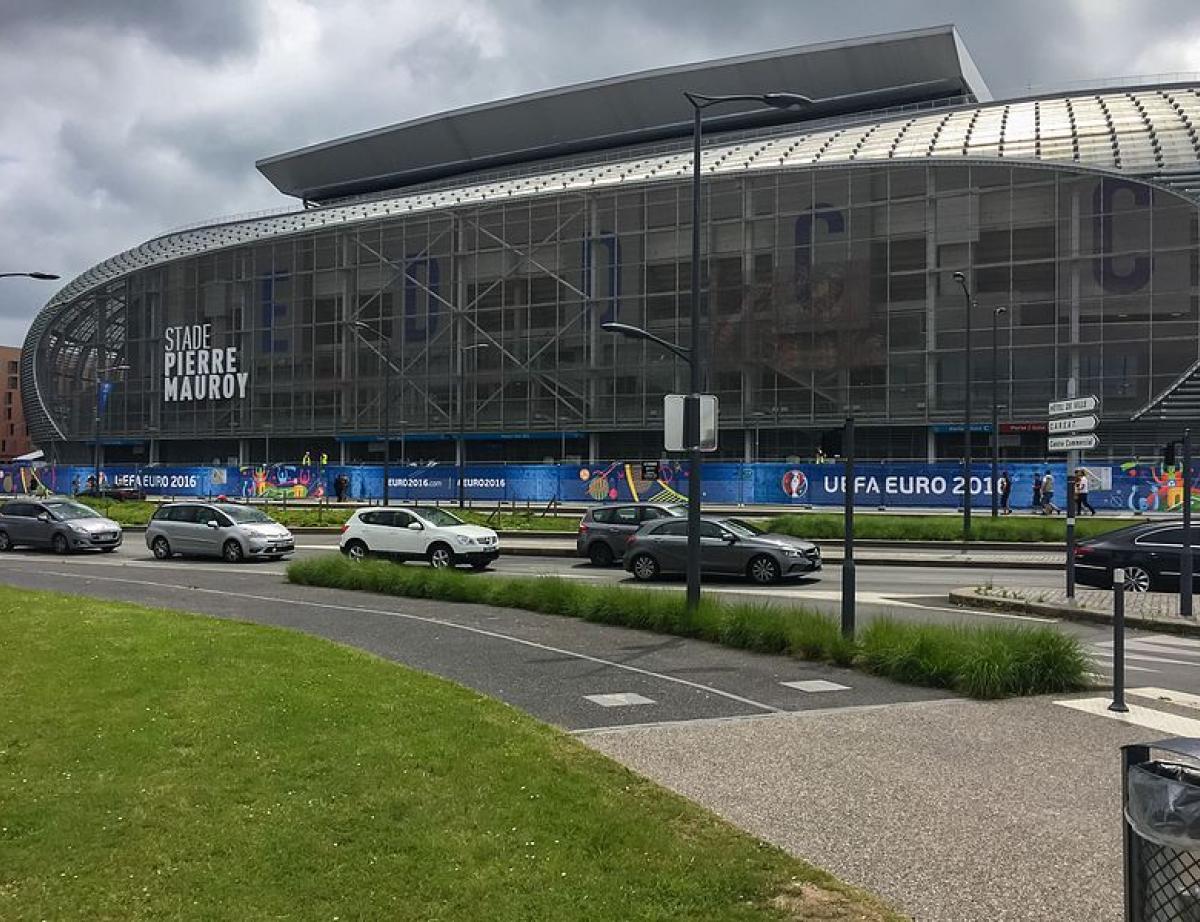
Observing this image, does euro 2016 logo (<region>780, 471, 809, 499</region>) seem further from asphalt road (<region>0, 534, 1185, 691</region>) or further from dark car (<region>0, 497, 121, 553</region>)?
dark car (<region>0, 497, 121, 553</region>)

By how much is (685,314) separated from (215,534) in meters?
37.1

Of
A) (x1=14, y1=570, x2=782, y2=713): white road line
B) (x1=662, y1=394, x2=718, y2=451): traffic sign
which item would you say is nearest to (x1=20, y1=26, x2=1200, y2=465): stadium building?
(x1=14, y1=570, x2=782, y2=713): white road line

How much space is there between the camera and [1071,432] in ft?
49.7

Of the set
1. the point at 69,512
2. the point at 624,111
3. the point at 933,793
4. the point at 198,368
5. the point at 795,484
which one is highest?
the point at 624,111


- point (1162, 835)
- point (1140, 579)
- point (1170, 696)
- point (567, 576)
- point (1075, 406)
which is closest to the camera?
point (1162, 835)

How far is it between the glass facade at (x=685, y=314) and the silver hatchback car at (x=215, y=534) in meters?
23.2

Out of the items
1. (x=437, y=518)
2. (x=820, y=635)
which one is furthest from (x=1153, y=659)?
(x=437, y=518)

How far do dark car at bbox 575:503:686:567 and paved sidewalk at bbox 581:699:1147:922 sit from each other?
49.8 feet

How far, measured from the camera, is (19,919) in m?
3.63

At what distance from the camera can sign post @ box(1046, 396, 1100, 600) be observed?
14.3 m

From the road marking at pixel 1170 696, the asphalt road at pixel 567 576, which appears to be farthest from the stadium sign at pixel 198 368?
the road marking at pixel 1170 696

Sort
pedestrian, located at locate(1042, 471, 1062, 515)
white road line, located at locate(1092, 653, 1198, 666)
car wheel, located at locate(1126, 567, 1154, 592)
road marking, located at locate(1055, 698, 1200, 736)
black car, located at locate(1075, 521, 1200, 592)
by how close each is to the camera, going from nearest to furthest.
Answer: road marking, located at locate(1055, 698, 1200, 736)
white road line, located at locate(1092, 653, 1198, 666)
black car, located at locate(1075, 521, 1200, 592)
car wheel, located at locate(1126, 567, 1154, 592)
pedestrian, located at locate(1042, 471, 1062, 515)

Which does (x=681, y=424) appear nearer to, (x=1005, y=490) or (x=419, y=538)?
(x=419, y=538)

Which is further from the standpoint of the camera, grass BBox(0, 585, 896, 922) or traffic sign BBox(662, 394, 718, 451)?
traffic sign BBox(662, 394, 718, 451)
